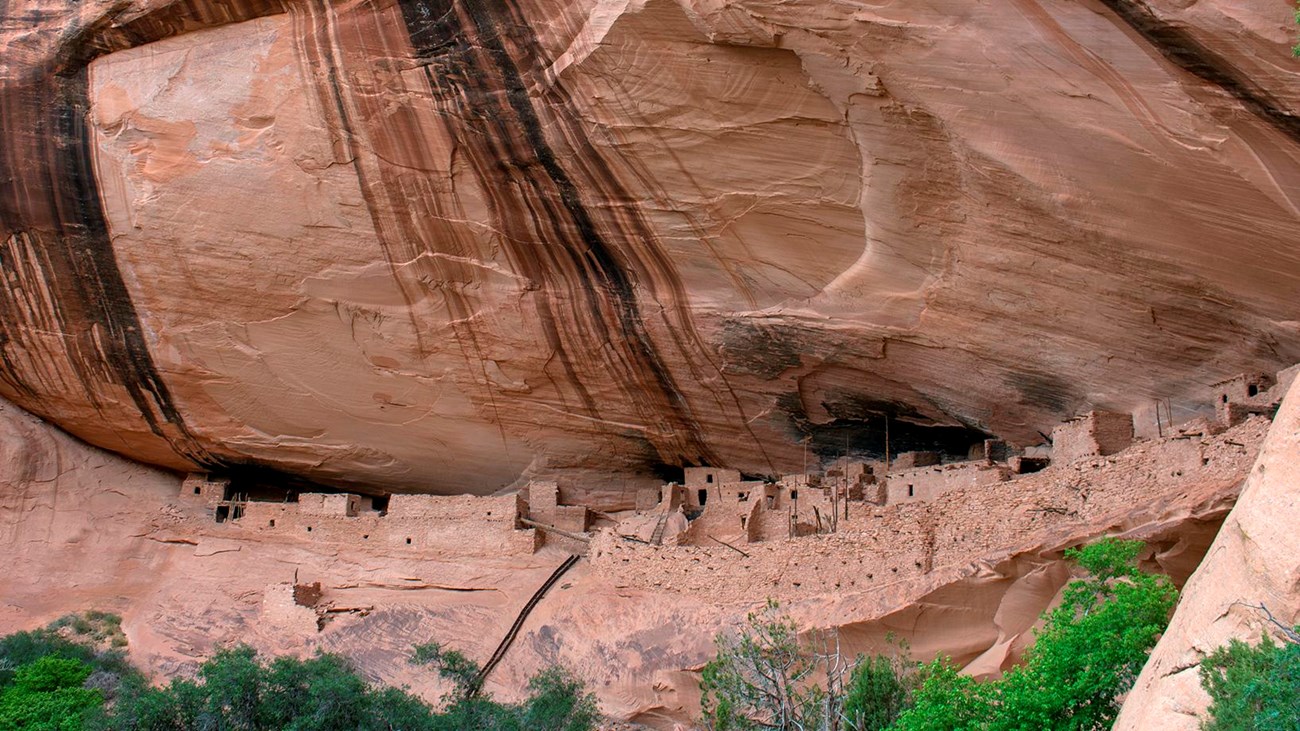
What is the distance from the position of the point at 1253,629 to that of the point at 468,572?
1215 cm

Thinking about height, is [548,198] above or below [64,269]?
above

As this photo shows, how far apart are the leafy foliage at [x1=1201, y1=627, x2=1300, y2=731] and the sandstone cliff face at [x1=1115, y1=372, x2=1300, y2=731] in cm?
15

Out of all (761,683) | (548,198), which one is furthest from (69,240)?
(761,683)

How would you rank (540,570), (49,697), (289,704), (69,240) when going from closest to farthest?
(289,704) < (49,697) < (69,240) < (540,570)

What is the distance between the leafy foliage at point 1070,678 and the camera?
948 centimetres

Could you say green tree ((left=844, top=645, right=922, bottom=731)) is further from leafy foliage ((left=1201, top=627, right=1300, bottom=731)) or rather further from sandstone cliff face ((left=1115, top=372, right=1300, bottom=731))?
leafy foliage ((left=1201, top=627, right=1300, bottom=731))

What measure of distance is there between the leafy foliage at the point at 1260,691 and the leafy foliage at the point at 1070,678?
2.96 meters

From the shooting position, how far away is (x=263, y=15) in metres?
14.5

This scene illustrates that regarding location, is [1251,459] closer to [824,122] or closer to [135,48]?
[824,122]

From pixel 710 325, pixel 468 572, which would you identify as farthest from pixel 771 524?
pixel 468 572

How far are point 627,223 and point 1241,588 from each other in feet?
29.2

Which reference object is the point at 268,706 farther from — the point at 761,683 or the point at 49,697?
the point at 761,683

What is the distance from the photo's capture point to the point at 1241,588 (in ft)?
22.5

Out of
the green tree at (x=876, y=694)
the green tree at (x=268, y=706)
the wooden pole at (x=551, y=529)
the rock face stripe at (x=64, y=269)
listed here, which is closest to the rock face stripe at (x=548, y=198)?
the wooden pole at (x=551, y=529)
